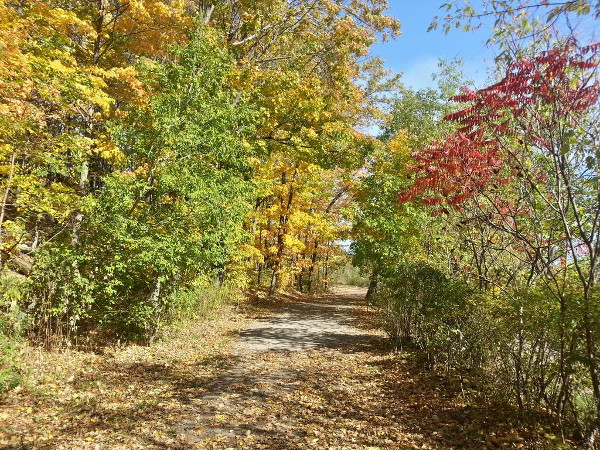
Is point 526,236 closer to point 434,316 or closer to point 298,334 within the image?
point 434,316

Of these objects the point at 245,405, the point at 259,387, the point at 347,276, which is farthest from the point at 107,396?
the point at 347,276

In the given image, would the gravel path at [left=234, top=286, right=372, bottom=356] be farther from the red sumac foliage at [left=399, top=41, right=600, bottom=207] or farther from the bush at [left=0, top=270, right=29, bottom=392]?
the red sumac foliage at [left=399, top=41, right=600, bottom=207]

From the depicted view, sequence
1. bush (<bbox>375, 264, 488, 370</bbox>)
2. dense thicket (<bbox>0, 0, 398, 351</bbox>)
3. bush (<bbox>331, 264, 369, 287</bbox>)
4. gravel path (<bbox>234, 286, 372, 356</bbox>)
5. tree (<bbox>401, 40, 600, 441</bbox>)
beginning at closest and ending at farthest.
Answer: tree (<bbox>401, 40, 600, 441</bbox>)
bush (<bbox>375, 264, 488, 370</bbox>)
dense thicket (<bbox>0, 0, 398, 351</bbox>)
gravel path (<bbox>234, 286, 372, 356</bbox>)
bush (<bbox>331, 264, 369, 287</bbox>)

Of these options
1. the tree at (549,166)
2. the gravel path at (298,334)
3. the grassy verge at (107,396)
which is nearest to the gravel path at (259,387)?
the gravel path at (298,334)

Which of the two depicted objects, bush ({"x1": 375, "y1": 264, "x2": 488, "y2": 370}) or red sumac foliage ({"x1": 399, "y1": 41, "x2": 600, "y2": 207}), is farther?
bush ({"x1": 375, "y1": 264, "x2": 488, "y2": 370})

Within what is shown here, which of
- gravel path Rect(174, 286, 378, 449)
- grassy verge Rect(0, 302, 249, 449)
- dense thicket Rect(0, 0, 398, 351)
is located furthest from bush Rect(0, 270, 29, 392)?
gravel path Rect(174, 286, 378, 449)

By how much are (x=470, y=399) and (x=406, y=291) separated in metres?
2.81

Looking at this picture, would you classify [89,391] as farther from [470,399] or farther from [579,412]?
[579,412]

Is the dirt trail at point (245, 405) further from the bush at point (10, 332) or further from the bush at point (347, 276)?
the bush at point (347, 276)

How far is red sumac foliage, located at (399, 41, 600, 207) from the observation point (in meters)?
4.06

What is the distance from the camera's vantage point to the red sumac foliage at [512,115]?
4.06 metres

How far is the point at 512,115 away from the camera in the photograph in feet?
16.7

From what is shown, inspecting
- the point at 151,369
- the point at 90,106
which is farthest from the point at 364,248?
the point at 90,106

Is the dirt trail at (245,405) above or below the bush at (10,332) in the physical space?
below
